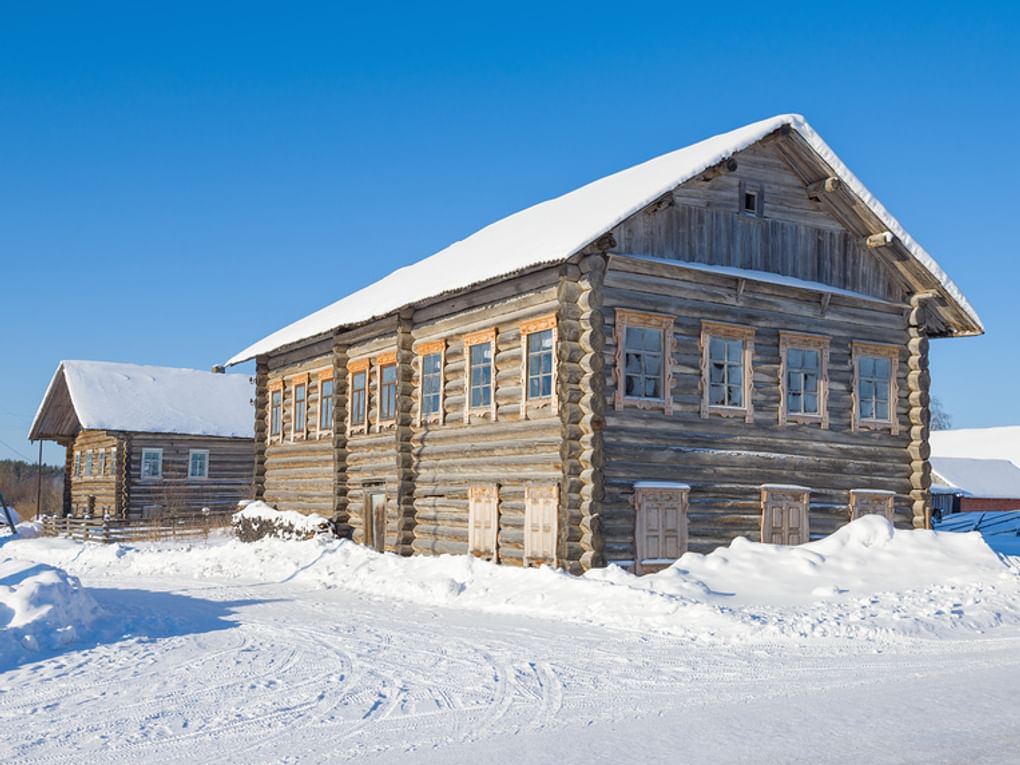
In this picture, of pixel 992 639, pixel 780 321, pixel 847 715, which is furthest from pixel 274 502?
pixel 847 715

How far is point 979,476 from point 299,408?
167ft

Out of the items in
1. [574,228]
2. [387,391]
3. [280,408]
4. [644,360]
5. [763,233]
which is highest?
[763,233]

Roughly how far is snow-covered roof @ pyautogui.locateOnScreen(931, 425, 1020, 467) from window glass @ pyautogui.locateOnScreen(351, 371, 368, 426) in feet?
189

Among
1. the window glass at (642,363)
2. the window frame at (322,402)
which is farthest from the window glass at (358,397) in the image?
the window glass at (642,363)

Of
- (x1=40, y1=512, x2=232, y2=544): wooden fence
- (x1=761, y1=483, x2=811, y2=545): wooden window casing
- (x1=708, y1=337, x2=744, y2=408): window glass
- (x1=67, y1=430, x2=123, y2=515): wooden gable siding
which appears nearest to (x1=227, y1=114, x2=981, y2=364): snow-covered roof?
(x1=708, y1=337, x2=744, y2=408): window glass

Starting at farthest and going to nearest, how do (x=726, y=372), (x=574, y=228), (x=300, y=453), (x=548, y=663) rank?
(x=300, y=453) → (x=726, y=372) → (x=574, y=228) → (x=548, y=663)

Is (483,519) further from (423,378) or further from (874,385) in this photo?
(874,385)

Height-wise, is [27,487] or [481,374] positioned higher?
[481,374]

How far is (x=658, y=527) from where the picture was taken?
1994 cm

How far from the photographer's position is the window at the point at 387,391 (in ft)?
83.3

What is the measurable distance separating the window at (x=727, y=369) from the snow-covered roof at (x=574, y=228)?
3.05 meters

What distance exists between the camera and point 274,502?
32.2 meters

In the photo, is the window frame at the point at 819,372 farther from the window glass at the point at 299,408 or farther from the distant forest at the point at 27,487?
the distant forest at the point at 27,487

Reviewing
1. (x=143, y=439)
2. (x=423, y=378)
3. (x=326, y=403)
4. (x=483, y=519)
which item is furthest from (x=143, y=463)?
(x=483, y=519)
